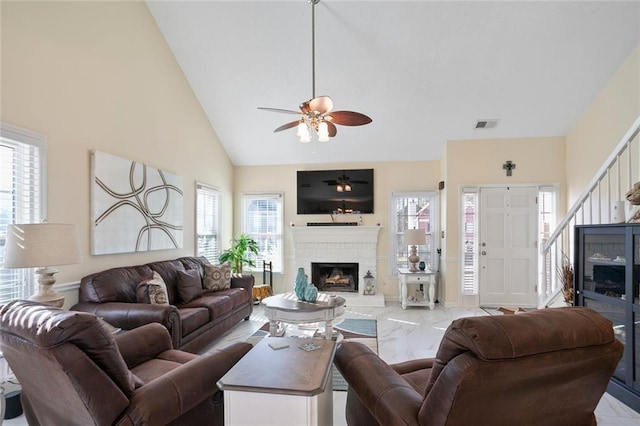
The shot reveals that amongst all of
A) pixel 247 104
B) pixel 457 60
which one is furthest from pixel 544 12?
pixel 247 104

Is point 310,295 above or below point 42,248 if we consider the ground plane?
below

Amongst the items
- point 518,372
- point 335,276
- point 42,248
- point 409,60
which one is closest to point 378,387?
point 518,372

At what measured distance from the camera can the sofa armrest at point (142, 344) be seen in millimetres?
2080

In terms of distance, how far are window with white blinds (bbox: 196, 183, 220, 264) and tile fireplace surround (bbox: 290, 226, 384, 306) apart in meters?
1.38

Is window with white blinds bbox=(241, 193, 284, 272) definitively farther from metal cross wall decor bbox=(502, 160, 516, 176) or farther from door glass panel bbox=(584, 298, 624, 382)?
door glass panel bbox=(584, 298, 624, 382)

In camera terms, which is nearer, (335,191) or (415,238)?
(415,238)

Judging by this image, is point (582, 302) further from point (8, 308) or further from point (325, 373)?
point (8, 308)

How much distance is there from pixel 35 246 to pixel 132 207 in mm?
1593

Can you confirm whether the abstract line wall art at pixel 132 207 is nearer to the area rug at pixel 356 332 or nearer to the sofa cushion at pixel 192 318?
the sofa cushion at pixel 192 318

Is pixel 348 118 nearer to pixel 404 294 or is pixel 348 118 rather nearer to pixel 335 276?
pixel 404 294

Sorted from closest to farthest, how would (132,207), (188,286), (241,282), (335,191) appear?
1. (132,207)
2. (188,286)
3. (241,282)
4. (335,191)

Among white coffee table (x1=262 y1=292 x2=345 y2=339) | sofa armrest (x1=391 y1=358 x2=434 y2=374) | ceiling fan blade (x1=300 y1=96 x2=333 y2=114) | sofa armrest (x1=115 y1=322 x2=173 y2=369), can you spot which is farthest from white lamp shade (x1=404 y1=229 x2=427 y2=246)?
sofa armrest (x1=115 y1=322 x2=173 y2=369)

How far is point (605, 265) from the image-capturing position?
2.82m

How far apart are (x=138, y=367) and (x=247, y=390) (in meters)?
1.03
